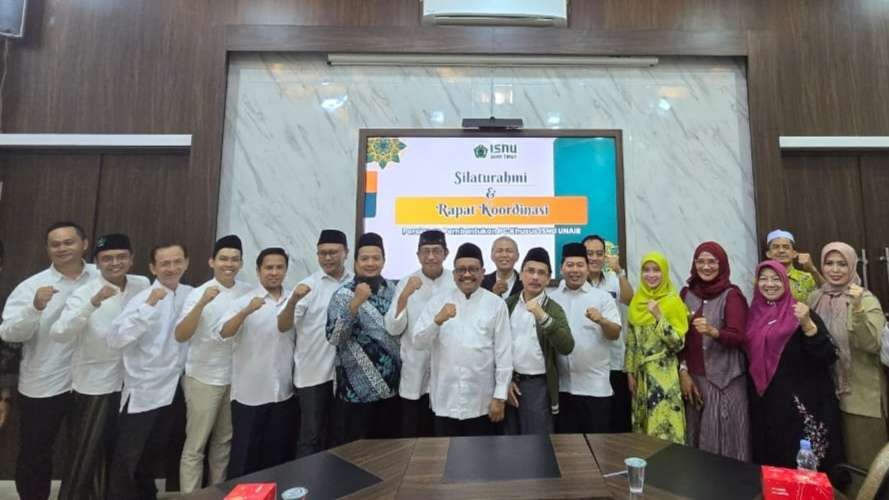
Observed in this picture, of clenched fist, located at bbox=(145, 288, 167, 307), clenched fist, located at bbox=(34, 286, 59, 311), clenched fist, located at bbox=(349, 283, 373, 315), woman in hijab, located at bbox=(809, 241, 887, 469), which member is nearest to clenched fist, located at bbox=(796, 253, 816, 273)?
woman in hijab, located at bbox=(809, 241, 887, 469)

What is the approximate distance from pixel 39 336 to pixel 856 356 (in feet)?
15.6

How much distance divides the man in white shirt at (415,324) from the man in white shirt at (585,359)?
0.74 metres

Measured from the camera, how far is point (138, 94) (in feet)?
11.6

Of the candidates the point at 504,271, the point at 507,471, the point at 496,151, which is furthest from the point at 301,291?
A: the point at 496,151

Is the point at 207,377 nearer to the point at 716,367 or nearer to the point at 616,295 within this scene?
the point at 616,295

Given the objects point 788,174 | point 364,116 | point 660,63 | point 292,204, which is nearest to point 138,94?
point 292,204

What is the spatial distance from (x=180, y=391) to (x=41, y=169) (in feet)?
7.73

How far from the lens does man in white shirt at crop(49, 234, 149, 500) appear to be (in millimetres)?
2500

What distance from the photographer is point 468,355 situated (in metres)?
2.26

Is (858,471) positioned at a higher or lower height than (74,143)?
lower

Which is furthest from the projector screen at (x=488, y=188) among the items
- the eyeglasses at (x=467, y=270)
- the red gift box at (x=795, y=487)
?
the red gift box at (x=795, y=487)

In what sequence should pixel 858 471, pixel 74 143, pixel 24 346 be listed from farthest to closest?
pixel 74 143
pixel 24 346
pixel 858 471

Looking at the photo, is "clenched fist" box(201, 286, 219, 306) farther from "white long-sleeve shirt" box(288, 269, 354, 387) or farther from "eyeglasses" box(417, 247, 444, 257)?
"eyeglasses" box(417, 247, 444, 257)

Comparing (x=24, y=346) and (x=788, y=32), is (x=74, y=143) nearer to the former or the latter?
(x=24, y=346)
